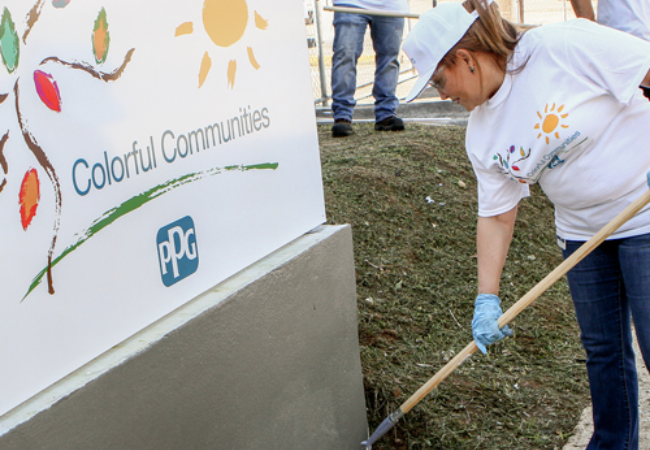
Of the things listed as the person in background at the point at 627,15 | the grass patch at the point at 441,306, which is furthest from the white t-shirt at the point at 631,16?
the grass patch at the point at 441,306

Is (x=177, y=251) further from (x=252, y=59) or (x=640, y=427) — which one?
(x=640, y=427)

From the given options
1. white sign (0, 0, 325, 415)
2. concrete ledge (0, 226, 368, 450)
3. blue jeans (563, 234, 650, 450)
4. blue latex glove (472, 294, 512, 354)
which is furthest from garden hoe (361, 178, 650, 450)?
white sign (0, 0, 325, 415)

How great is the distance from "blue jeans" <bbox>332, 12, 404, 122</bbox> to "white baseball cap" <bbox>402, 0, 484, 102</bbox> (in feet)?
12.9

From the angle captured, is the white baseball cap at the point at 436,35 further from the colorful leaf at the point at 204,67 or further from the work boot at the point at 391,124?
the work boot at the point at 391,124

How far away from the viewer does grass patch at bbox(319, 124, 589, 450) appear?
326 centimetres

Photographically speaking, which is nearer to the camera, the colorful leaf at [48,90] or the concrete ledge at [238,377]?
the colorful leaf at [48,90]

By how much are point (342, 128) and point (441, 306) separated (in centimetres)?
262

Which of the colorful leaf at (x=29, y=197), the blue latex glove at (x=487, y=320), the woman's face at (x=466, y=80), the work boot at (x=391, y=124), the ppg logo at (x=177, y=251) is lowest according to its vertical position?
the blue latex glove at (x=487, y=320)

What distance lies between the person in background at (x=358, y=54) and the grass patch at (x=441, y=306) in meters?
0.38

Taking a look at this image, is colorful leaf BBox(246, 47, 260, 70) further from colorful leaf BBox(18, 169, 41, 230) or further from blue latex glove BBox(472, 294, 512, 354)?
blue latex glove BBox(472, 294, 512, 354)

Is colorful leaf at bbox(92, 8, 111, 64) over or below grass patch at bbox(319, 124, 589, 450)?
over

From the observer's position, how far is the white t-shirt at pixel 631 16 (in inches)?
156

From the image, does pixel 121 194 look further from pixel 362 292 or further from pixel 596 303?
pixel 362 292

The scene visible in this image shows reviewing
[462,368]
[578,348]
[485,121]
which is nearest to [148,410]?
[485,121]
